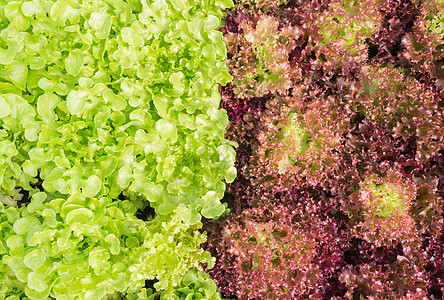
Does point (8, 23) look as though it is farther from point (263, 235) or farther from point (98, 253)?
point (263, 235)

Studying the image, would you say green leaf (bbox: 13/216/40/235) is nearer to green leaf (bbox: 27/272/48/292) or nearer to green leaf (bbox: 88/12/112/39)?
green leaf (bbox: 27/272/48/292)

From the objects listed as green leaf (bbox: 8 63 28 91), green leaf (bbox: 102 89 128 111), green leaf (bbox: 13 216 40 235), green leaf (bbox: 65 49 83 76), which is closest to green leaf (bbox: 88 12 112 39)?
green leaf (bbox: 65 49 83 76)

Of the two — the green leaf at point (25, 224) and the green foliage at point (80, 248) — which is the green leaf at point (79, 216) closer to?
the green foliage at point (80, 248)

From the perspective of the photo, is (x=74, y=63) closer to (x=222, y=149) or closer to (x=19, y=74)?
(x=19, y=74)

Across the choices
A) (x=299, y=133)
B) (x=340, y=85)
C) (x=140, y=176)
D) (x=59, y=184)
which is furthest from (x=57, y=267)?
(x=340, y=85)

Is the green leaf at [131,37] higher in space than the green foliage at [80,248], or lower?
higher

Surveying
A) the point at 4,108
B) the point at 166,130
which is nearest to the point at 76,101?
the point at 4,108

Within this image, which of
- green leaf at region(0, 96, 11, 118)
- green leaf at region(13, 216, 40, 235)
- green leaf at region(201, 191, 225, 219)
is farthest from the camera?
green leaf at region(201, 191, 225, 219)

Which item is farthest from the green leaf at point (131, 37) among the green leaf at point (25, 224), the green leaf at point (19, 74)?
the green leaf at point (25, 224)
